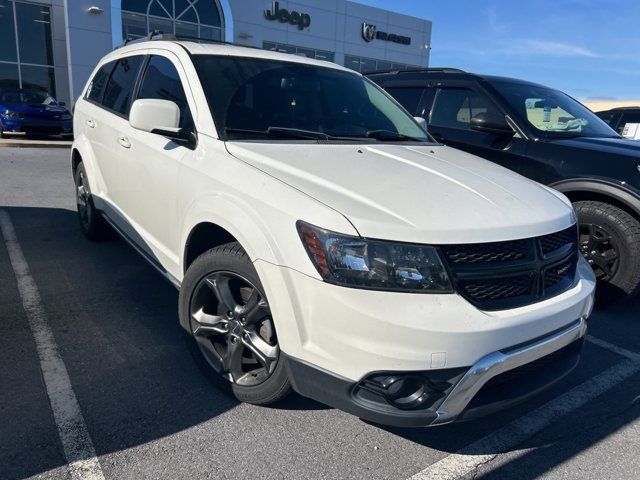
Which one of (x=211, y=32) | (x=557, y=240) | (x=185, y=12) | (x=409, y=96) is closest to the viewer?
(x=557, y=240)

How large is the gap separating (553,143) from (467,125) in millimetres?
945

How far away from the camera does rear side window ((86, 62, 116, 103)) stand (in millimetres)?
4778

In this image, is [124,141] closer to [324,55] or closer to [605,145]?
[605,145]

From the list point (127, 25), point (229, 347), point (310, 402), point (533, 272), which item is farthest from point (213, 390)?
point (127, 25)

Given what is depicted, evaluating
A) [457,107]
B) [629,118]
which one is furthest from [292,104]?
[629,118]

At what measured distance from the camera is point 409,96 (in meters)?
5.71

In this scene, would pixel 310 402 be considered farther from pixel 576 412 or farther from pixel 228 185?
pixel 576 412

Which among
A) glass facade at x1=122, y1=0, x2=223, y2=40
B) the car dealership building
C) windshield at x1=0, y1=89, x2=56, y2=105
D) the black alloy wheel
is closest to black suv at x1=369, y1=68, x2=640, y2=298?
the black alloy wheel

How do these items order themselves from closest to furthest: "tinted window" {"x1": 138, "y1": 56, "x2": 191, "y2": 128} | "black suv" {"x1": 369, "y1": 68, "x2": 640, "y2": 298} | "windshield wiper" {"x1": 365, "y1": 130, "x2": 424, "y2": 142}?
"tinted window" {"x1": 138, "y1": 56, "x2": 191, "y2": 128}
"windshield wiper" {"x1": 365, "y1": 130, "x2": 424, "y2": 142}
"black suv" {"x1": 369, "y1": 68, "x2": 640, "y2": 298}

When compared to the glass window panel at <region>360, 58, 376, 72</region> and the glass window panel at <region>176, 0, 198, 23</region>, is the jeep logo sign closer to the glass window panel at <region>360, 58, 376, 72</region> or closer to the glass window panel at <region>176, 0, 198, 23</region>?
the glass window panel at <region>176, 0, 198, 23</region>

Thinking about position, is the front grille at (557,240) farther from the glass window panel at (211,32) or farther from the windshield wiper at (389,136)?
the glass window panel at (211,32)

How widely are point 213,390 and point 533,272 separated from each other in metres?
1.79

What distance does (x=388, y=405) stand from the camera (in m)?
2.09

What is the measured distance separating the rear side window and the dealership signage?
81.5 feet
